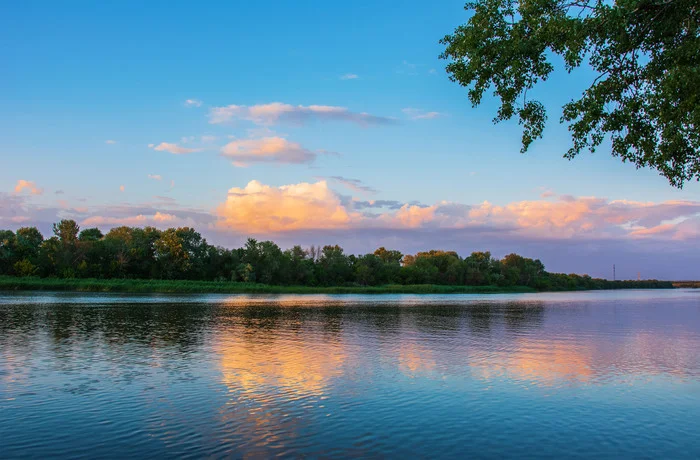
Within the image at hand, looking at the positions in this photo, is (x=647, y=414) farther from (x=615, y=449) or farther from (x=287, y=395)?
(x=287, y=395)

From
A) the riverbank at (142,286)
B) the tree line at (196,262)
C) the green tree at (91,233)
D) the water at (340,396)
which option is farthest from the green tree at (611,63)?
the green tree at (91,233)

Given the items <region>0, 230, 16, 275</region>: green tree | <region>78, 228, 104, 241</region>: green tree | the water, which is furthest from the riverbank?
the water

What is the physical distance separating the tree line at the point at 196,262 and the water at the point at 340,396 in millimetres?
87020

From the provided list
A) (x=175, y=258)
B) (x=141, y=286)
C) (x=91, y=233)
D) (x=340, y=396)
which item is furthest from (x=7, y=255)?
(x=340, y=396)

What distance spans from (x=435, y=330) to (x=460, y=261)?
495 feet

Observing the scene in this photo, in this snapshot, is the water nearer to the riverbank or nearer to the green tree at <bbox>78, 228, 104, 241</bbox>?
the riverbank

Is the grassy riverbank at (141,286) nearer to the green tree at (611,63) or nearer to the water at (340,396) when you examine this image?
the water at (340,396)

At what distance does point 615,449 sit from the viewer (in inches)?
410

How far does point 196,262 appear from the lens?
128625mm

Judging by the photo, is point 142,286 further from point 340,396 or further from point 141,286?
point 340,396

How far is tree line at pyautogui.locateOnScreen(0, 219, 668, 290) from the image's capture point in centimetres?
10444

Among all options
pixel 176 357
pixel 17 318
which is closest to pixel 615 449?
pixel 176 357

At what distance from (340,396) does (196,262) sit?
12000cm

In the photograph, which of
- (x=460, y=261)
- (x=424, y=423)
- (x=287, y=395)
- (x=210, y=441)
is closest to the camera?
(x=210, y=441)
